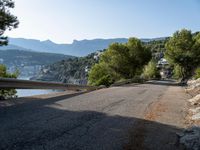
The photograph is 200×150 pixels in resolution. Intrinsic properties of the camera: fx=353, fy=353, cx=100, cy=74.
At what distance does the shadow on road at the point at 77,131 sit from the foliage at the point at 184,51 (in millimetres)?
75158

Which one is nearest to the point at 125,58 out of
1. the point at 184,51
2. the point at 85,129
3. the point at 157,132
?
the point at 184,51

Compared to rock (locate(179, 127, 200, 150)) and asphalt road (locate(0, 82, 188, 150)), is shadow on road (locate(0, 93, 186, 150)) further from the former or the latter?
rock (locate(179, 127, 200, 150))

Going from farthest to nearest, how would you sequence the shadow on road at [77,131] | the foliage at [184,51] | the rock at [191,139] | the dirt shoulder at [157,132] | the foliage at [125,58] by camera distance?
the foliage at [184,51]
the foliage at [125,58]
the rock at [191,139]
the dirt shoulder at [157,132]
the shadow on road at [77,131]

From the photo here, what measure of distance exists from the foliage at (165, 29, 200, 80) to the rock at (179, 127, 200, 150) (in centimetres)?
7578

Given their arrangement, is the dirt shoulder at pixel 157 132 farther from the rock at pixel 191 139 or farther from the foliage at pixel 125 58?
the foliage at pixel 125 58

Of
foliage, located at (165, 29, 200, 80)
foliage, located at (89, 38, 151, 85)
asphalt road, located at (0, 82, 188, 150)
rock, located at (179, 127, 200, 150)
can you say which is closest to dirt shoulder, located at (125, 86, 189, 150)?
asphalt road, located at (0, 82, 188, 150)

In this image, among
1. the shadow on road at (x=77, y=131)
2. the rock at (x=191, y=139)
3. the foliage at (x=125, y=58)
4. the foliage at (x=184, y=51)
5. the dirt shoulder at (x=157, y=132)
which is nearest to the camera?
the shadow on road at (x=77, y=131)

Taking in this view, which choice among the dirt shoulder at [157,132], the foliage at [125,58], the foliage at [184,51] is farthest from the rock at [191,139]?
the foliage at [184,51]

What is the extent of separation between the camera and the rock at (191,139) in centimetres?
717

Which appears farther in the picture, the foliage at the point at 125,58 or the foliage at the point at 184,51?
the foliage at the point at 184,51

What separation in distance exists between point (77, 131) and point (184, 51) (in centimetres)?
7926

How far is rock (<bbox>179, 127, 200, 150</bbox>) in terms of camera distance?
7.17m

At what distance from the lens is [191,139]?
7578mm

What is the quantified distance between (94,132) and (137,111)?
461 centimetres
